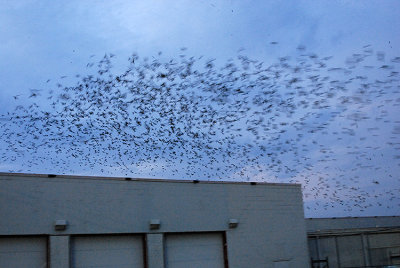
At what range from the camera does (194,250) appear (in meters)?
26.5

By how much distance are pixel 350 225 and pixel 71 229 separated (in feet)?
115

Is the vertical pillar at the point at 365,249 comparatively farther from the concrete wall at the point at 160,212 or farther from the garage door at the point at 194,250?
the garage door at the point at 194,250

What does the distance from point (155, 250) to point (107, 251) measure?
2.46 meters

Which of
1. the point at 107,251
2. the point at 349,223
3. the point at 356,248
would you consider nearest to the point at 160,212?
the point at 107,251

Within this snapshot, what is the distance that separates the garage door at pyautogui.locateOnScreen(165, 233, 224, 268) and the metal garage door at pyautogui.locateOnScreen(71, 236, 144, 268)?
177 centimetres

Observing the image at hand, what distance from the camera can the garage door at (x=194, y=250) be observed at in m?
25.7

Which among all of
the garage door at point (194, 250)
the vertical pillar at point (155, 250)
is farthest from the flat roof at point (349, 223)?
the vertical pillar at point (155, 250)

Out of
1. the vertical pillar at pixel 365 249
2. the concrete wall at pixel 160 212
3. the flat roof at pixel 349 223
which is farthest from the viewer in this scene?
the flat roof at pixel 349 223

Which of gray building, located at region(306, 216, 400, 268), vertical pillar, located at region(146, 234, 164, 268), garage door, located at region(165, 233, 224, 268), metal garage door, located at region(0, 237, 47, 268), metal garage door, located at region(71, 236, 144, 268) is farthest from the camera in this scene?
gray building, located at region(306, 216, 400, 268)

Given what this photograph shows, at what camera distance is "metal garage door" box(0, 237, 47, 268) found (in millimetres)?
21297

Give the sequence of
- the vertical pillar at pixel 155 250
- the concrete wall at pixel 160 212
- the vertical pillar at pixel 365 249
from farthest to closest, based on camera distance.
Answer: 1. the vertical pillar at pixel 365 249
2. the vertical pillar at pixel 155 250
3. the concrete wall at pixel 160 212

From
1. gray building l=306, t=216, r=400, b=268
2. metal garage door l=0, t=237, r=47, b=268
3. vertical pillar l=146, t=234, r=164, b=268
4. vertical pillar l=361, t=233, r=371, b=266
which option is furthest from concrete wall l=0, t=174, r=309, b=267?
vertical pillar l=361, t=233, r=371, b=266

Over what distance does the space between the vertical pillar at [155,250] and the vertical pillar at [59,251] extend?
164 inches

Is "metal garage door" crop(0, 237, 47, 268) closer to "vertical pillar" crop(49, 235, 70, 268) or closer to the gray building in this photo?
"vertical pillar" crop(49, 235, 70, 268)
